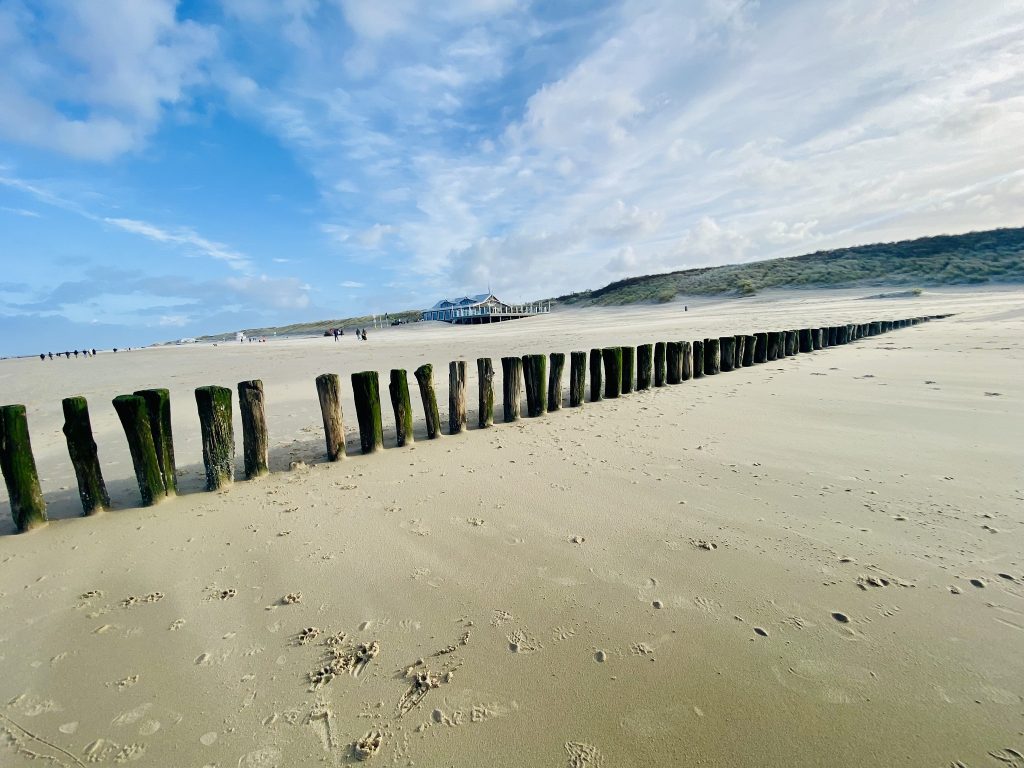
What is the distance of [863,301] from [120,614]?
135ft

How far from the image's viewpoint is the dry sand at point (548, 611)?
1846 millimetres

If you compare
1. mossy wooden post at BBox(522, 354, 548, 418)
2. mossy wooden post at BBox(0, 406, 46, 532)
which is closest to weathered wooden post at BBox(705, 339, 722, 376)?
mossy wooden post at BBox(522, 354, 548, 418)

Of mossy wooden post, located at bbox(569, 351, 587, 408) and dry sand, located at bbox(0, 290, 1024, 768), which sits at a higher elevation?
mossy wooden post, located at bbox(569, 351, 587, 408)

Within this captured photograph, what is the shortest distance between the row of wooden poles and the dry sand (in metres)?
0.25

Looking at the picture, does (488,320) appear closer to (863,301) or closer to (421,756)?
(863,301)

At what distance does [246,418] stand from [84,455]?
4.04 feet

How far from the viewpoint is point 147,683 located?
2.19m

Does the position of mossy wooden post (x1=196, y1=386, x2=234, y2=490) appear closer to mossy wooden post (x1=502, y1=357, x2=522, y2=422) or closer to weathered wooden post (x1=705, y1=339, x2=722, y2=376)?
mossy wooden post (x1=502, y1=357, x2=522, y2=422)

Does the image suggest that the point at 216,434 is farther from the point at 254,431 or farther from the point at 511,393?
the point at 511,393

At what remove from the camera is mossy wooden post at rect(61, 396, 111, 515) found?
3922 mm

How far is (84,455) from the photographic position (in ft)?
13.1

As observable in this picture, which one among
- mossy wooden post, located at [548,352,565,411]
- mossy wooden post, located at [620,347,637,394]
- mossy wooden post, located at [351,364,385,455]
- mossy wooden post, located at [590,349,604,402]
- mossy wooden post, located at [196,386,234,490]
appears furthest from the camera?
mossy wooden post, located at [620,347,637,394]

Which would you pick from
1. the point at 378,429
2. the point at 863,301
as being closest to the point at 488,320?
the point at 863,301

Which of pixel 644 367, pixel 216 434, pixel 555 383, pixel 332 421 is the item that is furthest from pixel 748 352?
pixel 216 434
